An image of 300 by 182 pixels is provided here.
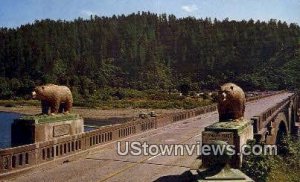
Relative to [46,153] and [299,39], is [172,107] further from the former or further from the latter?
[299,39]

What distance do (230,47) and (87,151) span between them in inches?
5935

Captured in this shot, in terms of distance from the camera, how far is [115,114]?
259ft

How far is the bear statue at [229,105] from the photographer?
49.8ft

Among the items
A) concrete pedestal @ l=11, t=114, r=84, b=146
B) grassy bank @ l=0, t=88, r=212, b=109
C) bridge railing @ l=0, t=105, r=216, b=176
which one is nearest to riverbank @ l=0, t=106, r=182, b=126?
grassy bank @ l=0, t=88, r=212, b=109

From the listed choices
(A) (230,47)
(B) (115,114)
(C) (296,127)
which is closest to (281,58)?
(A) (230,47)

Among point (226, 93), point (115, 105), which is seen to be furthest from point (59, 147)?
point (115, 105)

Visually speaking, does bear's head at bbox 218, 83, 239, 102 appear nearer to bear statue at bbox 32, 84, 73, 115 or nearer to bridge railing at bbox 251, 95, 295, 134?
bridge railing at bbox 251, 95, 295, 134

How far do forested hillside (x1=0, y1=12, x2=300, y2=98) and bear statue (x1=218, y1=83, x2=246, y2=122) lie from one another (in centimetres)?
9173

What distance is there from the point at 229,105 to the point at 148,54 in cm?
14268

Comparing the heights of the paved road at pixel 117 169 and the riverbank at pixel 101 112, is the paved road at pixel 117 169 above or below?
above

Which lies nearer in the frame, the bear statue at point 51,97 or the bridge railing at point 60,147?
the bridge railing at point 60,147

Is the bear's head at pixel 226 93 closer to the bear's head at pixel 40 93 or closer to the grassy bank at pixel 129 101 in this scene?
the bear's head at pixel 40 93

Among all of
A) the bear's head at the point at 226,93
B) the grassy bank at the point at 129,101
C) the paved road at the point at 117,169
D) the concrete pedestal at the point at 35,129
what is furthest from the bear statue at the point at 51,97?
the grassy bank at the point at 129,101

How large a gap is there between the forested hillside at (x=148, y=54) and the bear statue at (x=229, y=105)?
91734 millimetres
